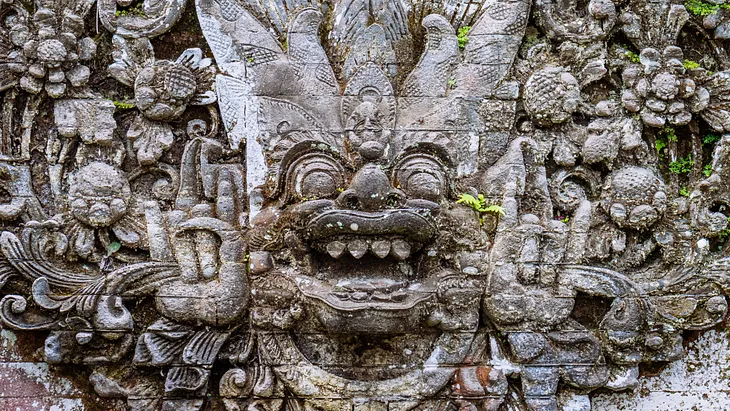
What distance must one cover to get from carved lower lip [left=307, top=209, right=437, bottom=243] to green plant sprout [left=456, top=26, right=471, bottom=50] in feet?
3.34

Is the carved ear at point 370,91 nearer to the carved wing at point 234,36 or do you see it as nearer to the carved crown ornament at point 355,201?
the carved crown ornament at point 355,201

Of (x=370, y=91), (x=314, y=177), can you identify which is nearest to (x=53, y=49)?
(x=314, y=177)

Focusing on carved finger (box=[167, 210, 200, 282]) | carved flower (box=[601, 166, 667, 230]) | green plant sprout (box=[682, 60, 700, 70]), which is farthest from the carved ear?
green plant sprout (box=[682, 60, 700, 70])

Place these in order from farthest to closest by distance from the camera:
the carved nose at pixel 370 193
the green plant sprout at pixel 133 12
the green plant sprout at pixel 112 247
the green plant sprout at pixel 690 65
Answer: the green plant sprout at pixel 690 65
the green plant sprout at pixel 133 12
the green plant sprout at pixel 112 247
the carved nose at pixel 370 193

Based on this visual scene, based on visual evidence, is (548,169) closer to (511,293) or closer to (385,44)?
(511,293)

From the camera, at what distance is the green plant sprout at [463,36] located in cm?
459

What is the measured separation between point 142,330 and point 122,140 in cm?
99

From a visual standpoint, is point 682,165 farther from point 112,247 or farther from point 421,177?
point 112,247

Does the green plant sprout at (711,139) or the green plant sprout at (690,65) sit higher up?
the green plant sprout at (690,65)

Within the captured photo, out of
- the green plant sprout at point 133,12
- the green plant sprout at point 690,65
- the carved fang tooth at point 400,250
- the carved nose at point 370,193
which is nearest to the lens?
the carved nose at point 370,193

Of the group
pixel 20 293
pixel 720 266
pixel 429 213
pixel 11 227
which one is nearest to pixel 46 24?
pixel 11 227

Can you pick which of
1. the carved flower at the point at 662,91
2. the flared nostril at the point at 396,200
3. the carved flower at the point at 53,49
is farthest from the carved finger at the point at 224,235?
the carved flower at the point at 662,91

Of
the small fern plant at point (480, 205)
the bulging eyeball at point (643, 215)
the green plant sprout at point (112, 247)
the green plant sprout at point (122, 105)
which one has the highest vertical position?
the green plant sprout at point (122, 105)

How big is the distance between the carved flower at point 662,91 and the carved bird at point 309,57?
5.22 ft
